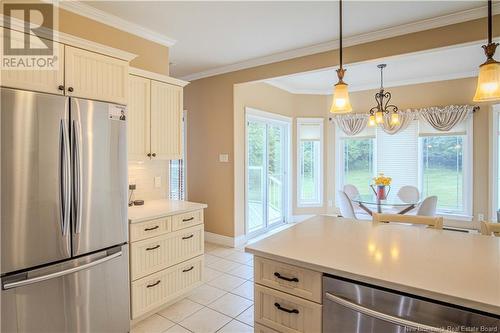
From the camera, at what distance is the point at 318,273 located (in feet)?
4.38

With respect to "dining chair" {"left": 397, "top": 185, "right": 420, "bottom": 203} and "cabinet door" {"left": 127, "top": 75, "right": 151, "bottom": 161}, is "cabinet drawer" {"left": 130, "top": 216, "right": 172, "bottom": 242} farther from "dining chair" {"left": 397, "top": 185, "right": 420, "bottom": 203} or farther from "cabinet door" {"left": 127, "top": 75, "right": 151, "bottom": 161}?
"dining chair" {"left": 397, "top": 185, "right": 420, "bottom": 203}

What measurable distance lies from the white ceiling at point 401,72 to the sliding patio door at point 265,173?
0.88 metres

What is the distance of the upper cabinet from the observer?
1.71m

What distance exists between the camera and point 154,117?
2887mm

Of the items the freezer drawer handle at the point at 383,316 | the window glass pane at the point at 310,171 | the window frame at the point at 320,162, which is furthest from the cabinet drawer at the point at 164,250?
the window glass pane at the point at 310,171

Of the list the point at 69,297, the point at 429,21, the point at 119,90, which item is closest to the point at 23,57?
the point at 119,90

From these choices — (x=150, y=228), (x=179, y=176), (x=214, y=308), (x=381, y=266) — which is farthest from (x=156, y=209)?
(x=179, y=176)

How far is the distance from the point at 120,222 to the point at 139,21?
206 centimetres

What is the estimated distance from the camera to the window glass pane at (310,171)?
6016 millimetres

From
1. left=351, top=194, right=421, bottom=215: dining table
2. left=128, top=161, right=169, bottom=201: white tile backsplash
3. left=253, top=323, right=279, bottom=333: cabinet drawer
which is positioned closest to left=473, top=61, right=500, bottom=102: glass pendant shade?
left=253, top=323, right=279, bottom=333: cabinet drawer

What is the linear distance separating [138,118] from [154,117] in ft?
0.61

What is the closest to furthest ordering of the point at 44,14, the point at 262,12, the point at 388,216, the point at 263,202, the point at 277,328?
the point at 277,328, the point at 388,216, the point at 44,14, the point at 262,12, the point at 263,202

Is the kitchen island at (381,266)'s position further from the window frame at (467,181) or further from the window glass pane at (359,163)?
the window glass pane at (359,163)

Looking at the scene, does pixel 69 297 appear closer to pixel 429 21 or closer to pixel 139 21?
pixel 139 21
